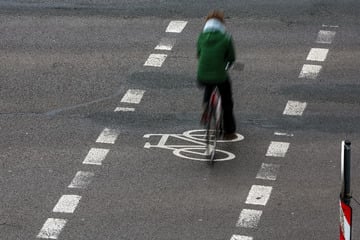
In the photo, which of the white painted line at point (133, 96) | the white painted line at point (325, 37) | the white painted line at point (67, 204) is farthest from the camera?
the white painted line at point (325, 37)

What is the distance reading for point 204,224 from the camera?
1442 centimetres

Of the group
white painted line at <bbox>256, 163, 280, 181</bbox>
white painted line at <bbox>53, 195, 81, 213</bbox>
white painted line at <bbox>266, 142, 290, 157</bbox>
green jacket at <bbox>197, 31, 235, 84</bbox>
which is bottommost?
white painted line at <bbox>266, 142, 290, 157</bbox>

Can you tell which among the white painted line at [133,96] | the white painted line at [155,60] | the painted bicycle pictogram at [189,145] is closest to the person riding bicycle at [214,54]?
the painted bicycle pictogram at [189,145]

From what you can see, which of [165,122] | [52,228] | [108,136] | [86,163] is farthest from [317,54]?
[52,228]

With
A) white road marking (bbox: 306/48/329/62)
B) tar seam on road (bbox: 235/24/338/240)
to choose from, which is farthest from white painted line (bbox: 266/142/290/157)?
white road marking (bbox: 306/48/329/62)

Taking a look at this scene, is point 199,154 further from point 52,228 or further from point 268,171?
point 52,228

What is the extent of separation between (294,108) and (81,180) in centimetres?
384

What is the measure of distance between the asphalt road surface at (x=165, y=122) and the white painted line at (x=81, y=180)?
3cm

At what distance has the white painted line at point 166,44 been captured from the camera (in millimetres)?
20141

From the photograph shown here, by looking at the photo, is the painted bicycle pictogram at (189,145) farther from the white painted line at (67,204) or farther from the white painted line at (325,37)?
the white painted line at (325,37)

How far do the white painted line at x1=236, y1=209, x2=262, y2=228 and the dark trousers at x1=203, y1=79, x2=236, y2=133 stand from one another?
2508mm

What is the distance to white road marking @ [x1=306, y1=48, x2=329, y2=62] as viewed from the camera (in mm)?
19656

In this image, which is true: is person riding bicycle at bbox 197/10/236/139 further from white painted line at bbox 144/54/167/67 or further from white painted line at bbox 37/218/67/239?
white painted line at bbox 37/218/67/239

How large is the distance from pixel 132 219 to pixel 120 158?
6.39ft
